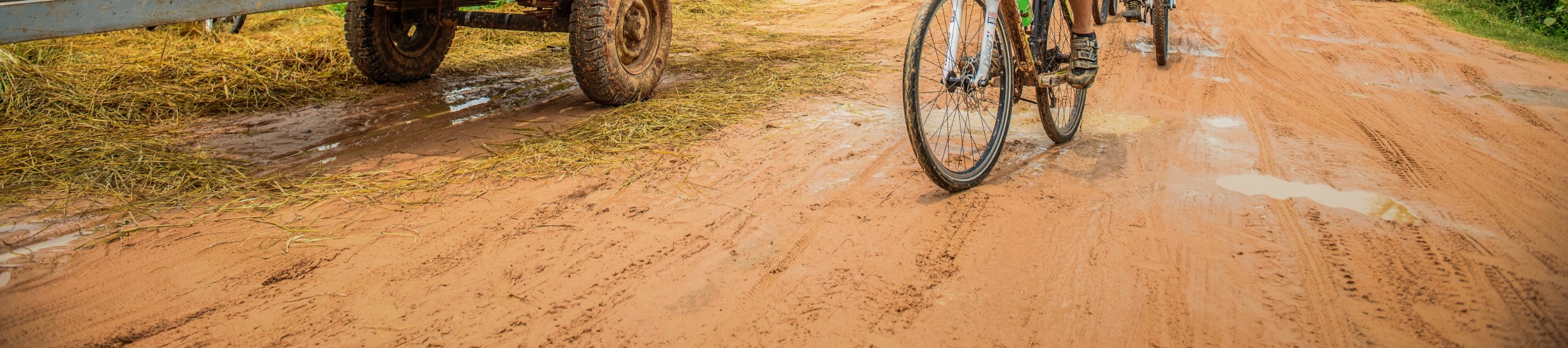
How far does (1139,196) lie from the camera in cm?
317

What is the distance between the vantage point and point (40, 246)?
8.89ft

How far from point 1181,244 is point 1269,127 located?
1915 mm

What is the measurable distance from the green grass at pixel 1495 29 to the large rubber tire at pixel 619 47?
6.66m

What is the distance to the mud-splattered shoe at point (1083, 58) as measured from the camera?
357cm

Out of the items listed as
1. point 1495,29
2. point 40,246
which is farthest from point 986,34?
point 1495,29

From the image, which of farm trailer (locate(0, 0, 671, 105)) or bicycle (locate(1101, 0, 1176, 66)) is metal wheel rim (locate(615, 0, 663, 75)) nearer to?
farm trailer (locate(0, 0, 671, 105))

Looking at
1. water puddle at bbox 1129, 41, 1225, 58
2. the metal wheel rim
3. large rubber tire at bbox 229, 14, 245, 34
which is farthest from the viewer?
large rubber tire at bbox 229, 14, 245, 34

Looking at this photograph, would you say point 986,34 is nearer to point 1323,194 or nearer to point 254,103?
point 1323,194

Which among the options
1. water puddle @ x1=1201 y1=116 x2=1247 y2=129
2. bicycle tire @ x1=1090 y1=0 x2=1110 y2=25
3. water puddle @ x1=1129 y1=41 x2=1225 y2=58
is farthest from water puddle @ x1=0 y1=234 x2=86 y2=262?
bicycle tire @ x1=1090 y1=0 x2=1110 y2=25

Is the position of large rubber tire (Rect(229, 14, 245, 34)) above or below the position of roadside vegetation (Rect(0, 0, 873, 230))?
above

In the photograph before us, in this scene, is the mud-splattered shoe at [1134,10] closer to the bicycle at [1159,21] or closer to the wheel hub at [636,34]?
the bicycle at [1159,21]

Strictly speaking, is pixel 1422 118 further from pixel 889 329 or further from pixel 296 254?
pixel 296 254

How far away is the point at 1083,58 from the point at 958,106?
659mm

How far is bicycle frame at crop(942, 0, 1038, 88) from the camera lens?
2771mm
